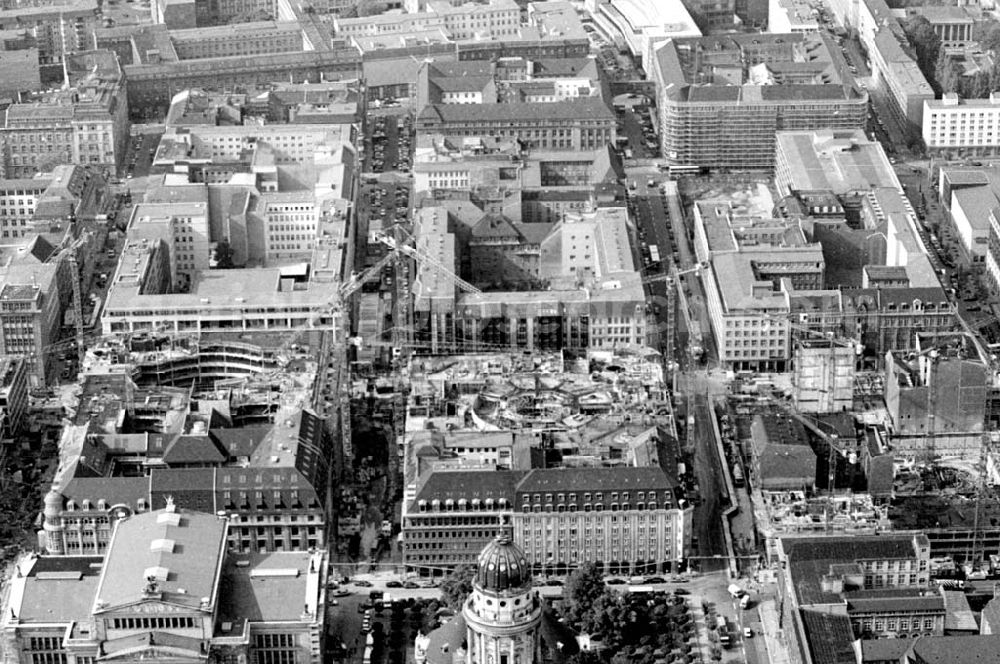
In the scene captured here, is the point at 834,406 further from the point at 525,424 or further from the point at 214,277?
the point at 214,277

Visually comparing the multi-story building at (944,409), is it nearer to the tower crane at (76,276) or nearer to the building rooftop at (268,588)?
the building rooftop at (268,588)

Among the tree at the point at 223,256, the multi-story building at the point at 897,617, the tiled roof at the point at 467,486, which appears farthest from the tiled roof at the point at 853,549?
the tree at the point at 223,256

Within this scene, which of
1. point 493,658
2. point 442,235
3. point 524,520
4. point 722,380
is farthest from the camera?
point 442,235

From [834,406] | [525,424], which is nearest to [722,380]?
[834,406]

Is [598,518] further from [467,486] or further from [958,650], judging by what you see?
[958,650]

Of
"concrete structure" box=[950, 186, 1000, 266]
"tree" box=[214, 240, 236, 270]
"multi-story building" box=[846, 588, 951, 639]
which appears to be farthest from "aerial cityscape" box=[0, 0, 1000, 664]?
"tree" box=[214, 240, 236, 270]

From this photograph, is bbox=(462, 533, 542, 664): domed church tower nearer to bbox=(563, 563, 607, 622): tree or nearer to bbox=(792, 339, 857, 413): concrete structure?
bbox=(563, 563, 607, 622): tree
